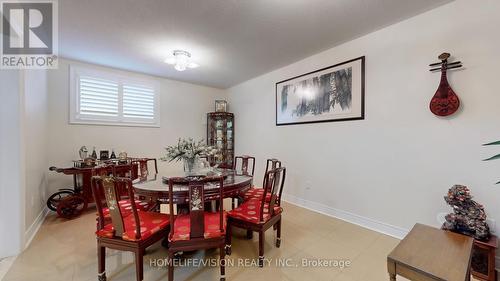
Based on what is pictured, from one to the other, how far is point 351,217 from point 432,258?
191 centimetres

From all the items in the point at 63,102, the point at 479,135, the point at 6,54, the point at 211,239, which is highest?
the point at 6,54

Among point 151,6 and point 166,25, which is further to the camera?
point 166,25

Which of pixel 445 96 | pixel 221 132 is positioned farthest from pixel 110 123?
pixel 445 96

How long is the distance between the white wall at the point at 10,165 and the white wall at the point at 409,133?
3759mm

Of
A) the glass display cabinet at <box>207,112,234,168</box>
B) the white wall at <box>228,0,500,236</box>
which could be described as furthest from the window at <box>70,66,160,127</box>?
the white wall at <box>228,0,500,236</box>

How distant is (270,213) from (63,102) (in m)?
4.16

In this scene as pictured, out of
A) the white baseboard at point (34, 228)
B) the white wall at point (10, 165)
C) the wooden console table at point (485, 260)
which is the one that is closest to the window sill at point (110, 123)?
the white baseboard at point (34, 228)

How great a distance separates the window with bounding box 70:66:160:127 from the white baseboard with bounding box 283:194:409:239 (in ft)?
11.7

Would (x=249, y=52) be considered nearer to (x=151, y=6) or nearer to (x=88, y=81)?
(x=151, y=6)

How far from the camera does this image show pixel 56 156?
359cm

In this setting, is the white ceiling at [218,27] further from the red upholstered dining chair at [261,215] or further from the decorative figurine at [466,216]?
the decorative figurine at [466,216]

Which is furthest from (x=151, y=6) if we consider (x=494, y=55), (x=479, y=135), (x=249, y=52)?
(x=479, y=135)

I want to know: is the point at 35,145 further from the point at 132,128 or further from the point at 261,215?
the point at 261,215

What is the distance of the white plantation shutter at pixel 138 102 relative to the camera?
4.30 m
